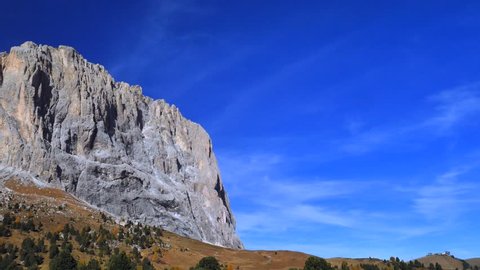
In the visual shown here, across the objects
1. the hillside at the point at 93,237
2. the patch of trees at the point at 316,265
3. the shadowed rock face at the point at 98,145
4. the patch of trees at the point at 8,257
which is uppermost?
the shadowed rock face at the point at 98,145

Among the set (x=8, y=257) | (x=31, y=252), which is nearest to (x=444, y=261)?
(x=31, y=252)

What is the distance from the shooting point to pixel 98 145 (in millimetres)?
151000

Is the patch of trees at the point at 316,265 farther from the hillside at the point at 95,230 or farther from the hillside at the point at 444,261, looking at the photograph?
the hillside at the point at 444,261

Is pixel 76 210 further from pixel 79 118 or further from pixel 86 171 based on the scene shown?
pixel 79 118

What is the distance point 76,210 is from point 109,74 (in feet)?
247

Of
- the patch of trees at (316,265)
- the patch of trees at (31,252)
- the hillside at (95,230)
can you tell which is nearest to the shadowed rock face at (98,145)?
the hillside at (95,230)

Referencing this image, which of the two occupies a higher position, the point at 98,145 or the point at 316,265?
the point at 98,145

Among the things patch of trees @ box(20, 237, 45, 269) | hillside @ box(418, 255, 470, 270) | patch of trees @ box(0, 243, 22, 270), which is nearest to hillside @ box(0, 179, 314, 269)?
patch of trees @ box(20, 237, 45, 269)

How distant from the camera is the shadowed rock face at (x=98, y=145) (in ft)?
451

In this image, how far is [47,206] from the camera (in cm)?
11125

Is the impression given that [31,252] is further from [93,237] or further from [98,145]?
→ [98,145]

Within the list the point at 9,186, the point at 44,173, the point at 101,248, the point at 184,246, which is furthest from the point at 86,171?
the point at 101,248

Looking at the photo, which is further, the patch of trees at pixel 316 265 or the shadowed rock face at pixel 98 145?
the shadowed rock face at pixel 98 145

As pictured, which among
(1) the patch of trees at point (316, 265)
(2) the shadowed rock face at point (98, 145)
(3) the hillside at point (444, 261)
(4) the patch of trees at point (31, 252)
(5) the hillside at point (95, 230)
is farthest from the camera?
(3) the hillside at point (444, 261)
